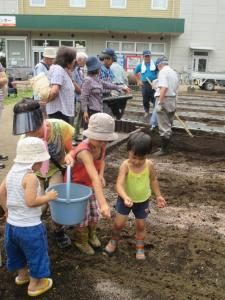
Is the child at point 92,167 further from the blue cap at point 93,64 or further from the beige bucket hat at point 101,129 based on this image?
the blue cap at point 93,64

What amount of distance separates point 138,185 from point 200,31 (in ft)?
99.4

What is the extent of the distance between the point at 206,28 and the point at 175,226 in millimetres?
29639

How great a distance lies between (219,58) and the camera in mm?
31922

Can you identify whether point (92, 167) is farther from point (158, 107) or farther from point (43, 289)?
point (158, 107)

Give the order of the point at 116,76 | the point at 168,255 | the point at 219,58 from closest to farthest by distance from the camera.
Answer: the point at 168,255, the point at 116,76, the point at 219,58

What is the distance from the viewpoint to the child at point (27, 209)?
8.82 ft

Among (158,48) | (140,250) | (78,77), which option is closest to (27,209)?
(140,250)

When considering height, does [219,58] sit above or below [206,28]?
below

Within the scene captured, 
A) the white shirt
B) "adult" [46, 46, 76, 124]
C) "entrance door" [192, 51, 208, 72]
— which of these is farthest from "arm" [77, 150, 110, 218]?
"entrance door" [192, 51, 208, 72]

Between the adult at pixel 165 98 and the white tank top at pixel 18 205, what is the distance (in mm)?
4893

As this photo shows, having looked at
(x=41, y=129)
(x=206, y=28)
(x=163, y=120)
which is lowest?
(x=163, y=120)

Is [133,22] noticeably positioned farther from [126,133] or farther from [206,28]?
[126,133]

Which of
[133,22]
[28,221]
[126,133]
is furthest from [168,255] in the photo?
[133,22]

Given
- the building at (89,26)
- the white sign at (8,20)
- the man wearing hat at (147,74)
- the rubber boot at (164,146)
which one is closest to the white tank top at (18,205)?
the rubber boot at (164,146)
